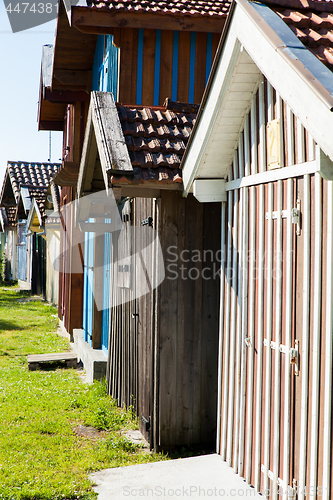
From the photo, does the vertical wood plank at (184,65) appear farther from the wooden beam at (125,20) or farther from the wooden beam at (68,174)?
the wooden beam at (68,174)

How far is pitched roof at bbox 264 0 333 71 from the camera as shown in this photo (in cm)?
266

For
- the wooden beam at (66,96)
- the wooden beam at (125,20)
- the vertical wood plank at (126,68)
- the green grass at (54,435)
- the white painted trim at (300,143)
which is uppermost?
the wooden beam at (66,96)

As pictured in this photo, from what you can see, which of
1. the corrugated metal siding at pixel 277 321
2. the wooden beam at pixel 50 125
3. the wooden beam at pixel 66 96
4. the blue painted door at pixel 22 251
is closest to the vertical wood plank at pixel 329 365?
the corrugated metal siding at pixel 277 321

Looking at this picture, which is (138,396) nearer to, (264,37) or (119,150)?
(119,150)

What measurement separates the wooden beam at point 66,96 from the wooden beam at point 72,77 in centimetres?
36

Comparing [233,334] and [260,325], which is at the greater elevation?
[260,325]

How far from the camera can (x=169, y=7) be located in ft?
20.6

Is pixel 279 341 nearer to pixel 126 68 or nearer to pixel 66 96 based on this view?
pixel 126 68

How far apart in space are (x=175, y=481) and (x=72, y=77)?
327 inches

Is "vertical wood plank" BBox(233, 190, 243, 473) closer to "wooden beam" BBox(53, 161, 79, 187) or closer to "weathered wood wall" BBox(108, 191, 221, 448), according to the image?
"weathered wood wall" BBox(108, 191, 221, 448)

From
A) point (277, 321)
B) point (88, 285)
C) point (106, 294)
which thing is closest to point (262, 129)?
point (277, 321)

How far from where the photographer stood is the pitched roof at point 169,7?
6.11 metres

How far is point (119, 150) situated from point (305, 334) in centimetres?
225

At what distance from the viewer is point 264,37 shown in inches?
112
